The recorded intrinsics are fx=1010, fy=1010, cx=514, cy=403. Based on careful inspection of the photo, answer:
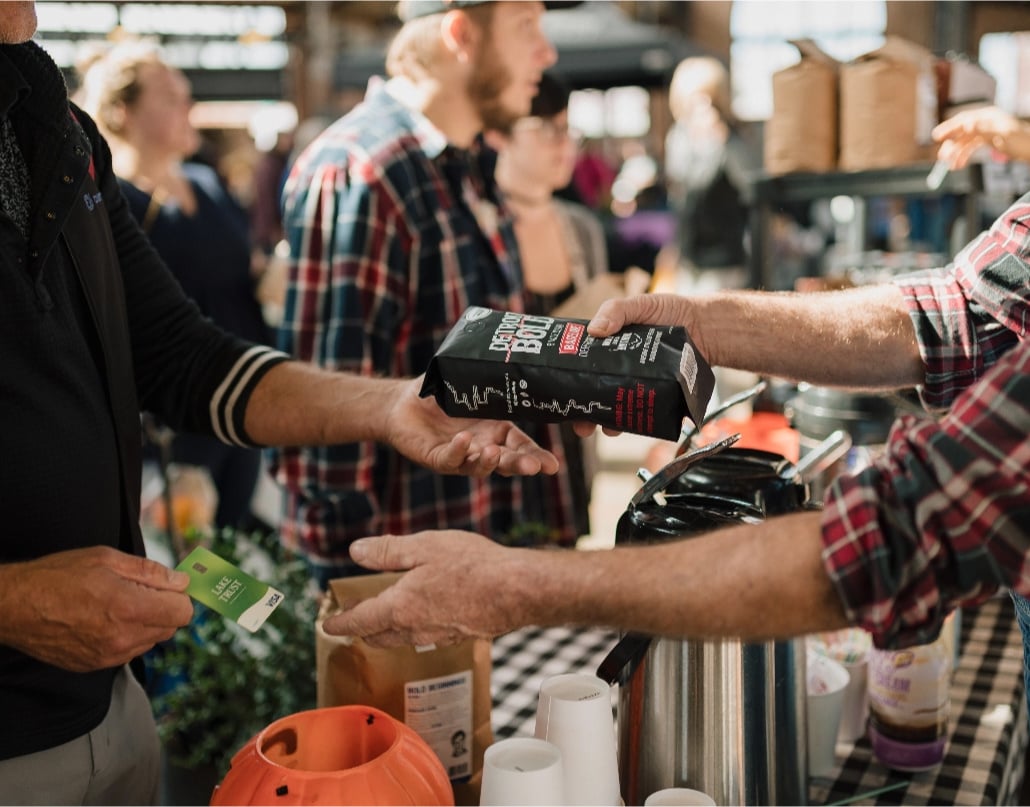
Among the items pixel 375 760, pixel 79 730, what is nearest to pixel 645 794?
pixel 375 760

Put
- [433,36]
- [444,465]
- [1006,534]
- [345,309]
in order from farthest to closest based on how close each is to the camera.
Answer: [433,36] < [345,309] < [444,465] < [1006,534]

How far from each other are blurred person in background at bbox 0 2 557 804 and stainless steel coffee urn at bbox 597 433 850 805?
0.18 meters

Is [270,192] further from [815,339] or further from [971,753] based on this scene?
[971,753]

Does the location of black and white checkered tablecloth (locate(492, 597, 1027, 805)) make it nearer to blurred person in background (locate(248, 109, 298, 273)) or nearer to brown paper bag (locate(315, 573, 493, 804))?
brown paper bag (locate(315, 573, 493, 804))

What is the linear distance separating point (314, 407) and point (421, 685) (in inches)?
17.4

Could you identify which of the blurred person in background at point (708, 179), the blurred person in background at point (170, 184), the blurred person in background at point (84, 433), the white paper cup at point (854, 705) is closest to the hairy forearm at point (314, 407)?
the blurred person in background at point (84, 433)

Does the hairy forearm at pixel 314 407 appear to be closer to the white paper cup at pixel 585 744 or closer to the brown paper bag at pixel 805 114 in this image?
the white paper cup at pixel 585 744

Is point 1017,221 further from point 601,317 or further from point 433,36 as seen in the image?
point 433,36

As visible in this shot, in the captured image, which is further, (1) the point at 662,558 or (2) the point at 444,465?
(2) the point at 444,465

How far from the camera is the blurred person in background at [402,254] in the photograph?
7.30 feet

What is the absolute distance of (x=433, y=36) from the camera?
2.46 meters

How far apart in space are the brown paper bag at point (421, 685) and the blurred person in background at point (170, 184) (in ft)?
6.51

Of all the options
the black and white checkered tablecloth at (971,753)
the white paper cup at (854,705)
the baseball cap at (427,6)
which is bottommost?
the black and white checkered tablecloth at (971,753)

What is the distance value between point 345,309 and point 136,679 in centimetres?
101
